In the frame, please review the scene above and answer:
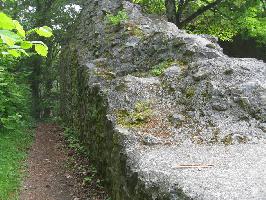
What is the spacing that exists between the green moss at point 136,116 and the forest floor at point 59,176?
2053mm

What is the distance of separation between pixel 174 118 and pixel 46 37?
9.65 meters

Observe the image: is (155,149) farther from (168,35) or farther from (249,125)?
(168,35)

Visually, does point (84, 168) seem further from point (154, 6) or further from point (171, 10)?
point (154, 6)

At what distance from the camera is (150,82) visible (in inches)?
408

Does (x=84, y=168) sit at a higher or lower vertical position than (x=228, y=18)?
lower

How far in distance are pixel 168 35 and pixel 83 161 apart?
4.95 metres

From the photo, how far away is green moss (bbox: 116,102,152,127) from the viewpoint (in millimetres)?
9156

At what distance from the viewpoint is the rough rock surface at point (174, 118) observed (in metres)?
6.66

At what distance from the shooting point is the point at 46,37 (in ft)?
55.7

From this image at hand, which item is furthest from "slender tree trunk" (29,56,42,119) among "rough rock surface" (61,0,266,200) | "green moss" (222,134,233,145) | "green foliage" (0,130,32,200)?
"green moss" (222,134,233,145)

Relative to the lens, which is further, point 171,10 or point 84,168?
point 171,10

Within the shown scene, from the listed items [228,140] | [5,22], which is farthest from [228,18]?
[5,22]

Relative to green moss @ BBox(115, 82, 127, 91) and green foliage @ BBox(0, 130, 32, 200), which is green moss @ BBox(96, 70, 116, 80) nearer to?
green moss @ BBox(115, 82, 127, 91)

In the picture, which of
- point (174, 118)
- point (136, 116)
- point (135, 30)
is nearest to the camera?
point (174, 118)
